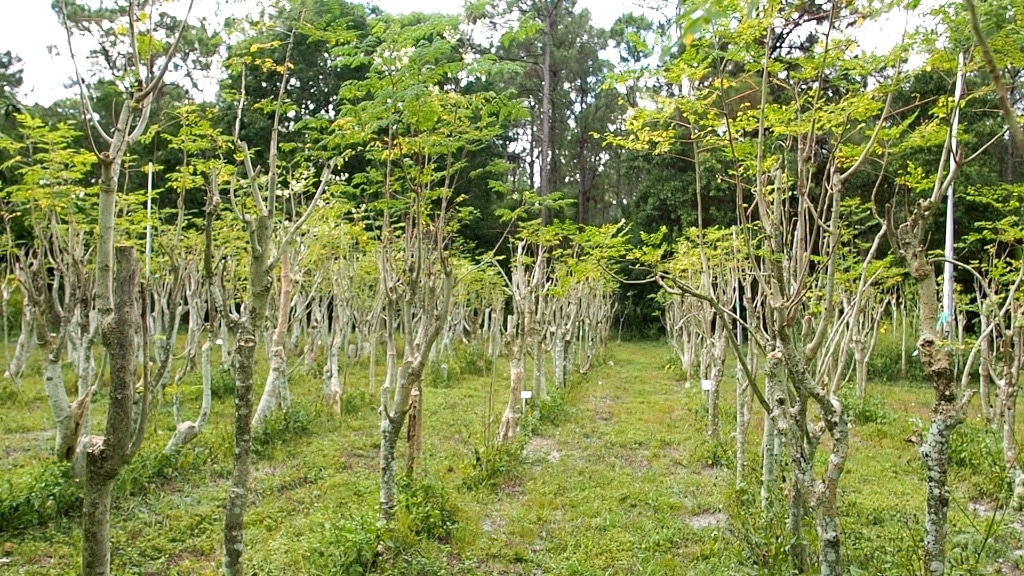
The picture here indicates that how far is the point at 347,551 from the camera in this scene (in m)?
4.45

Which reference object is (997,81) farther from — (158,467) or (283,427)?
(283,427)

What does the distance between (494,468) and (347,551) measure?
2587 mm

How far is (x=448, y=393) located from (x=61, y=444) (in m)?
7.22

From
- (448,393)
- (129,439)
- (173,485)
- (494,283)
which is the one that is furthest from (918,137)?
(494,283)

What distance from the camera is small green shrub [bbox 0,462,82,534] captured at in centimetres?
527

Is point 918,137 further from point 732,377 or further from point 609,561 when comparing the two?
point 732,377

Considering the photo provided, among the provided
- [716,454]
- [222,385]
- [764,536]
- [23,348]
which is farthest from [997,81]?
[23,348]

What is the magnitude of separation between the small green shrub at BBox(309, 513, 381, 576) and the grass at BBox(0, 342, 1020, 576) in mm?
12

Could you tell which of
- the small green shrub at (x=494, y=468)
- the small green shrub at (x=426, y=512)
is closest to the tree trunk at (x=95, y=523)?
the small green shrub at (x=426, y=512)

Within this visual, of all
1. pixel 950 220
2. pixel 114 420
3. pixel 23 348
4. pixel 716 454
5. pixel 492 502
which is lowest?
pixel 492 502

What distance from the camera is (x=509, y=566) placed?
4.98 m

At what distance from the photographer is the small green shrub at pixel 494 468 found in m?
6.75

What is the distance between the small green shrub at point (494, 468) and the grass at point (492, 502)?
0.07 ft

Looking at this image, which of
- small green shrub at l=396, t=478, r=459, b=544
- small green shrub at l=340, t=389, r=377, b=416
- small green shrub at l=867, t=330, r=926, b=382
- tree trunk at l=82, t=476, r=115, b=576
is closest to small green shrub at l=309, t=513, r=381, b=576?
small green shrub at l=396, t=478, r=459, b=544
